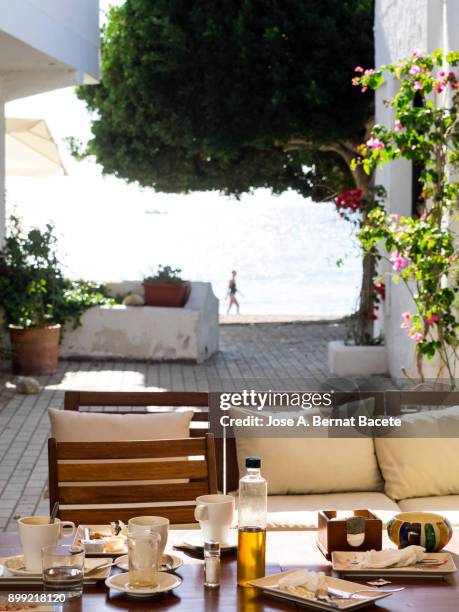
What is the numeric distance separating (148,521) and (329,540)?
0.57 meters

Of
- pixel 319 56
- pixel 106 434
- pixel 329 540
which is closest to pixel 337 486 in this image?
pixel 106 434

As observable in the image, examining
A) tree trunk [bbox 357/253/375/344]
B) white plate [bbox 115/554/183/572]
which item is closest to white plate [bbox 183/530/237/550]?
white plate [bbox 115/554/183/572]

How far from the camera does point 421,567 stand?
120 inches

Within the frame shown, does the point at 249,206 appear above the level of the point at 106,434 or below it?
above

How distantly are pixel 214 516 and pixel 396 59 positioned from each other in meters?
8.03

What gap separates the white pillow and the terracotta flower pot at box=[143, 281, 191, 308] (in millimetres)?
Result: 7831

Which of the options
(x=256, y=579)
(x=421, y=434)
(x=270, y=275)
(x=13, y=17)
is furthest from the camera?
(x=270, y=275)

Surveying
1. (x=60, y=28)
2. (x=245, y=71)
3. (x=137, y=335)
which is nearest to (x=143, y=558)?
(x=60, y=28)

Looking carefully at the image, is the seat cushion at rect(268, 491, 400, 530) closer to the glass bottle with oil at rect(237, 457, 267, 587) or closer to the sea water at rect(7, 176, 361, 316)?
the glass bottle with oil at rect(237, 457, 267, 587)

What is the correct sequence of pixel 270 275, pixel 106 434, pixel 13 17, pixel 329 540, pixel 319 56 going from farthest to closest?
pixel 270 275 < pixel 319 56 < pixel 13 17 < pixel 106 434 < pixel 329 540

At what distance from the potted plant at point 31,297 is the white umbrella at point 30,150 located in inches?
68.1

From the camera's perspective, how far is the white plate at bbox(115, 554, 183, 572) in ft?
9.88

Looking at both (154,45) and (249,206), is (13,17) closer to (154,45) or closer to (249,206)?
(154,45)

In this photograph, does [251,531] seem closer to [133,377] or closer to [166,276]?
[133,377]
